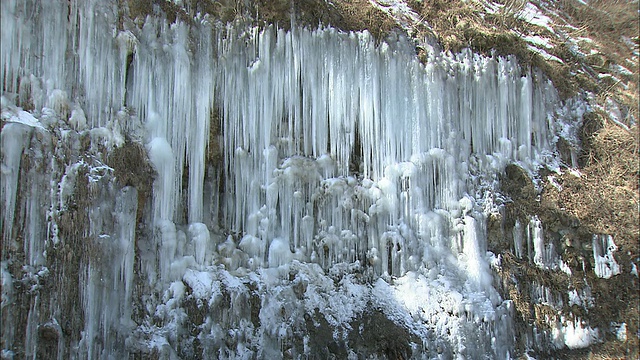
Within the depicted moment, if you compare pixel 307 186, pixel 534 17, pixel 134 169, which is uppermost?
pixel 534 17

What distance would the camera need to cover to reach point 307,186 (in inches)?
328

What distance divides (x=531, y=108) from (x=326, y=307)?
16.8ft

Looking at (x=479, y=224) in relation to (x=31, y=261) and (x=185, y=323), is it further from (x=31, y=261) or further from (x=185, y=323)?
(x=31, y=261)

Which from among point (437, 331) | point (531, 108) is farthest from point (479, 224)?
point (531, 108)

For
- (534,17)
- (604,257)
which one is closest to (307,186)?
(604,257)

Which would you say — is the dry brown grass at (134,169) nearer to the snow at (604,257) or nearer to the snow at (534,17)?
the snow at (604,257)

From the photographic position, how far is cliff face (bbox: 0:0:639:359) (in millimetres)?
6438

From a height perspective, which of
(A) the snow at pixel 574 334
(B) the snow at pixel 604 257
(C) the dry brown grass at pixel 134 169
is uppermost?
(C) the dry brown grass at pixel 134 169

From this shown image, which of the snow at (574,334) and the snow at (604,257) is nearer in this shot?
the snow at (574,334)

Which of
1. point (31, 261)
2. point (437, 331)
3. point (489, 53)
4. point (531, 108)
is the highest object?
point (489, 53)

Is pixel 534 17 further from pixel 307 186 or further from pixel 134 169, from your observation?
pixel 134 169

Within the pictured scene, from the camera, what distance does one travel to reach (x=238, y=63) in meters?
8.09

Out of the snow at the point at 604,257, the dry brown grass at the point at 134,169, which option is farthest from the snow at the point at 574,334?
the dry brown grass at the point at 134,169

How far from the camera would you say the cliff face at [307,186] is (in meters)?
6.44
